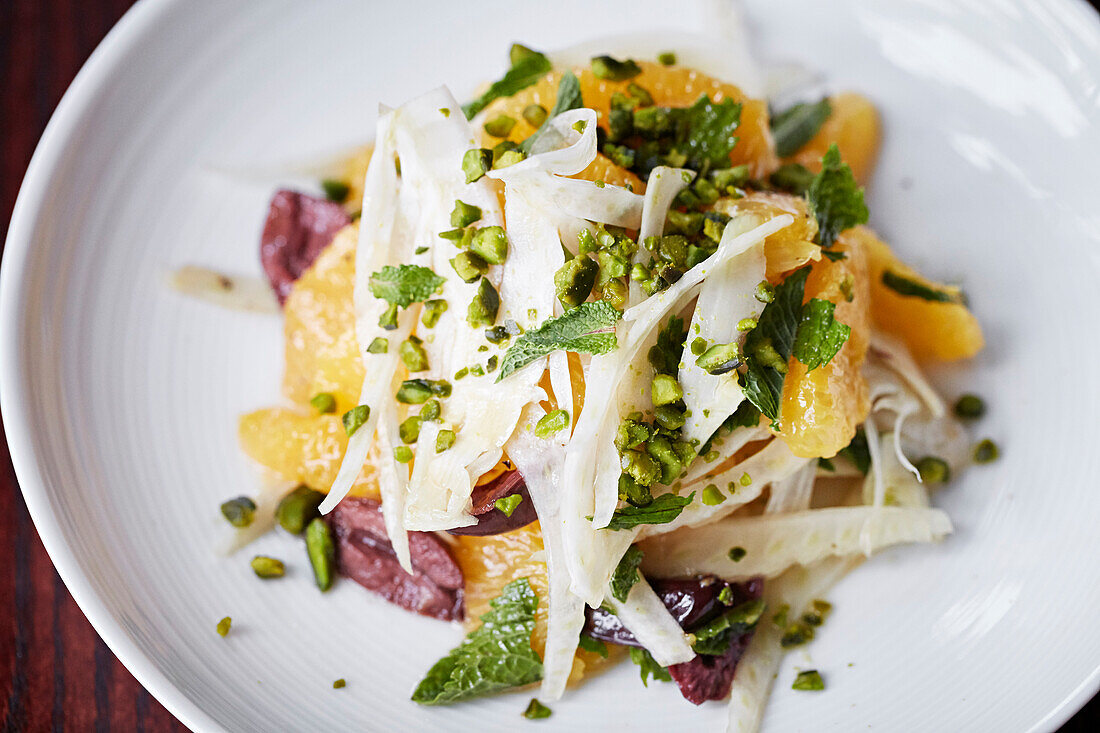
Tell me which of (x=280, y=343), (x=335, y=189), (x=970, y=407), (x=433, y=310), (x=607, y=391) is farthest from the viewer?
(x=335, y=189)

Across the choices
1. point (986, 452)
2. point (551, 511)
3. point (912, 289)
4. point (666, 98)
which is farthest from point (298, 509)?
point (986, 452)

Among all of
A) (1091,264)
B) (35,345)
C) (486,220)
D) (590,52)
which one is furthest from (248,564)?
(1091,264)

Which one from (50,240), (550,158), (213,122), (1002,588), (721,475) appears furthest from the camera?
(213,122)

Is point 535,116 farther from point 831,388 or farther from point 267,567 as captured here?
point 267,567

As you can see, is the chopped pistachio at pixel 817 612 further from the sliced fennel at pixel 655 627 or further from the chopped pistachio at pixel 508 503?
the chopped pistachio at pixel 508 503

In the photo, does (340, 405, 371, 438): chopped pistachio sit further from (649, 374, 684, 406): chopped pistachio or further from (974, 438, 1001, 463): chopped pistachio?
(974, 438, 1001, 463): chopped pistachio

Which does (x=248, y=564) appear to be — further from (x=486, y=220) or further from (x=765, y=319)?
(x=765, y=319)
